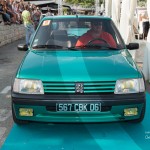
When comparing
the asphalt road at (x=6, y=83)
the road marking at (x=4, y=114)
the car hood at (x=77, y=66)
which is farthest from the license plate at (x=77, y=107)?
the road marking at (x=4, y=114)

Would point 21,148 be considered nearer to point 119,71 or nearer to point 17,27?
point 119,71

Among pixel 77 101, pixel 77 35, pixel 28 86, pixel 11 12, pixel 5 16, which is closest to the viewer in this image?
pixel 77 101

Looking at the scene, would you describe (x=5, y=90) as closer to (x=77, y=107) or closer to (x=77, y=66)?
(x=77, y=66)

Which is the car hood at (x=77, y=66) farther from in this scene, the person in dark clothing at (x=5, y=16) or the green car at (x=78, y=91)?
the person in dark clothing at (x=5, y=16)

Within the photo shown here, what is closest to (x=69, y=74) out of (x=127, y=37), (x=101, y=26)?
(x=101, y=26)

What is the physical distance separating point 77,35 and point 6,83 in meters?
2.92

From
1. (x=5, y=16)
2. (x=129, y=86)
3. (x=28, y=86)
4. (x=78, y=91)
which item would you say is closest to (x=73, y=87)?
(x=78, y=91)

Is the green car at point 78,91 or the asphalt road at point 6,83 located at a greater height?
Answer: the green car at point 78,91

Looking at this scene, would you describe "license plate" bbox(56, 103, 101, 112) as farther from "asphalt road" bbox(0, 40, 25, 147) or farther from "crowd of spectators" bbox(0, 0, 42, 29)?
"crowd of spectators" bbox(0, 0, 42, 29)

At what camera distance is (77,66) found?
4.18 meters

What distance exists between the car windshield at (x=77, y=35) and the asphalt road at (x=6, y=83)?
4.00 ft

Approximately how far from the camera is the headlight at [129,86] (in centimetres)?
402

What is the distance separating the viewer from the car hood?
13.1 feet

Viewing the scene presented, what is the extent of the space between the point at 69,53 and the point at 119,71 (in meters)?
0.97
